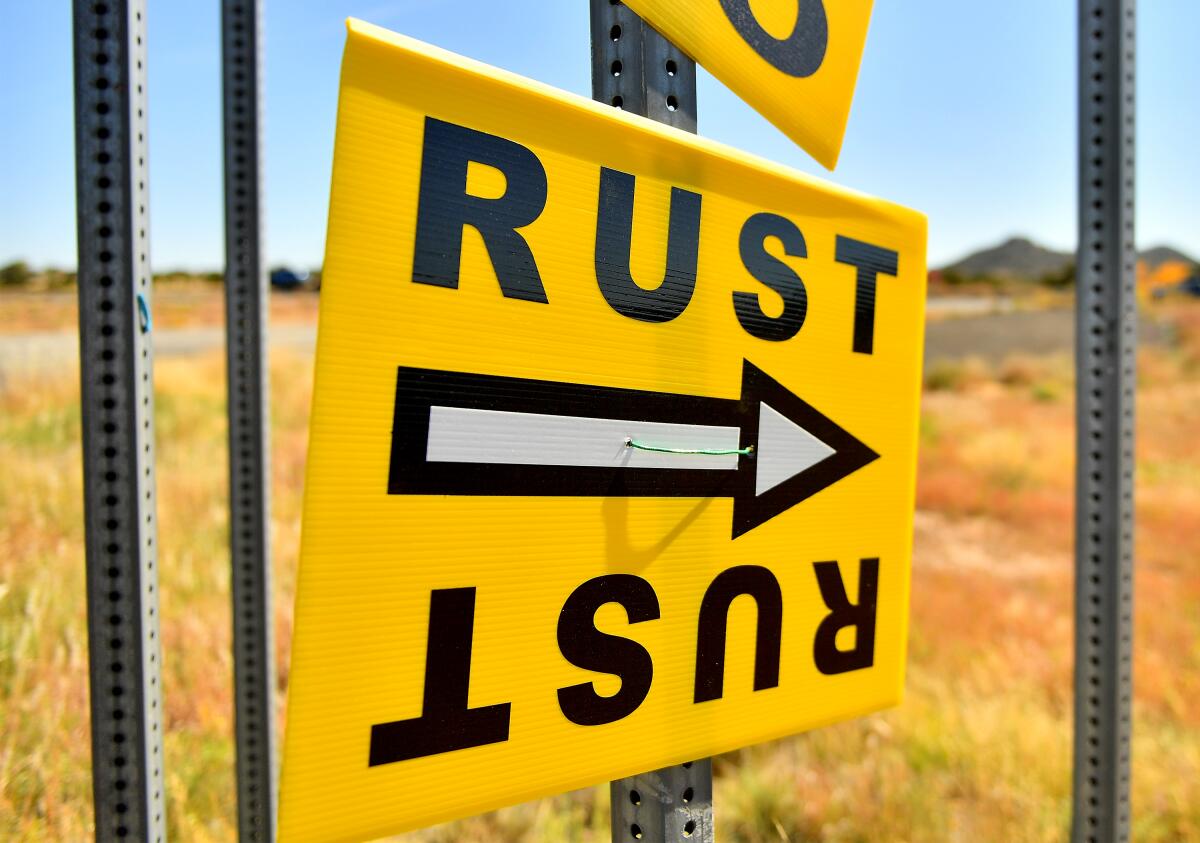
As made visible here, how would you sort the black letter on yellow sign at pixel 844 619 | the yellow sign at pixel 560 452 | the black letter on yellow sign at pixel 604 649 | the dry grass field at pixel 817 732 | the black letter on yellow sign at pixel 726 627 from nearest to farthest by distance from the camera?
the yellow sign at pixel 560 452 < the black letter on yellow sign at pixel 604 649 < the black letter on yellow sign at pixel 726 627 < the black letter on yellow sign at pixel 844 619 < the dry grass field at pixel 817 732

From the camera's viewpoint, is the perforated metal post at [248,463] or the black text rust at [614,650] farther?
the perforated metal post at [248,463]

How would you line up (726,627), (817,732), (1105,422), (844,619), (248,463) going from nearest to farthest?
(726,627)
(844,619)
(1105,422)
(248,463)
(817,732)

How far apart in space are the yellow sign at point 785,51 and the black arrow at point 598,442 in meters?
0.36

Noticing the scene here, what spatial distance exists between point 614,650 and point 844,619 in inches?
15.9

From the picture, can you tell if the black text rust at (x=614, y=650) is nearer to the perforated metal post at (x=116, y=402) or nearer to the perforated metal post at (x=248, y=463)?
the perforated metal post at (x=116, y=402)

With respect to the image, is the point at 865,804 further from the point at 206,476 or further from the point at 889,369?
the point at 206,476

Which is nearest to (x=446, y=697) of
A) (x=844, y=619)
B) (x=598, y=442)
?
(x=598, y=442)

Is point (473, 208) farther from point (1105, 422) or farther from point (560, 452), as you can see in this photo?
point (1105, 422)

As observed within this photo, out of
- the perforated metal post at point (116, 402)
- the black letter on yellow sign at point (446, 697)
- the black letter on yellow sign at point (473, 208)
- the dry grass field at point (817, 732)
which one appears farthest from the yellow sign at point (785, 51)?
the dry grass field at point (817, 732)

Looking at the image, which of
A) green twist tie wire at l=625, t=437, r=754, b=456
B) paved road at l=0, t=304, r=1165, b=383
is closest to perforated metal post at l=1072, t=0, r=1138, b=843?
green twist tie wire at l=625, t=437, r=754, b=456

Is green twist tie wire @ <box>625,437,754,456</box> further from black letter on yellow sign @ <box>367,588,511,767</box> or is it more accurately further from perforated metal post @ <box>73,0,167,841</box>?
perforated metal post @ <box>73,0,167,841</box>

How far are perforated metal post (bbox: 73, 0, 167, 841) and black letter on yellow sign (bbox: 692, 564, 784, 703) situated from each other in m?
0.62

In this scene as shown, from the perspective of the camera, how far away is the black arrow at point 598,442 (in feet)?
2.70

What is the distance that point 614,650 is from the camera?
3.13 ft
